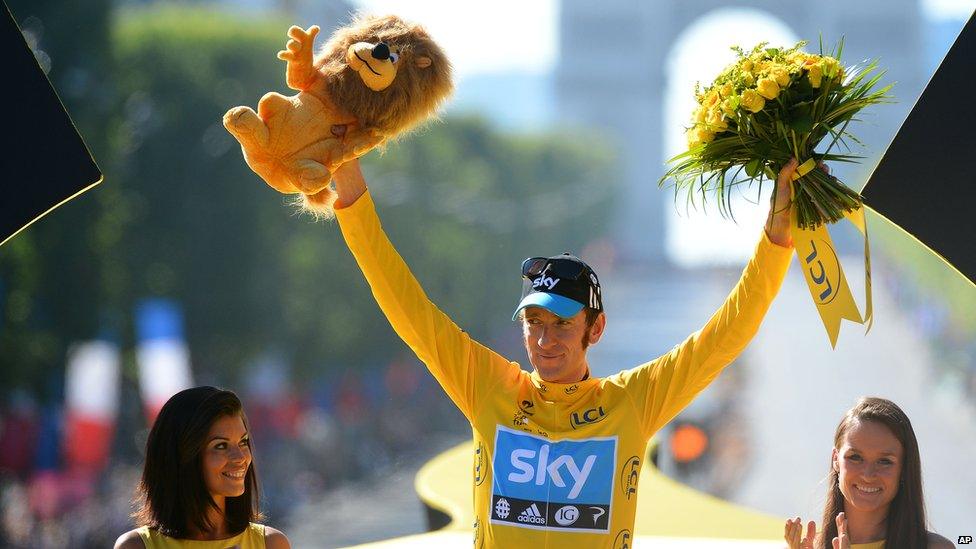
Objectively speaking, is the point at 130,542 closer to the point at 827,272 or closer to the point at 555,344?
the point at 555,344

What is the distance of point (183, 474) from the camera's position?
3076mm

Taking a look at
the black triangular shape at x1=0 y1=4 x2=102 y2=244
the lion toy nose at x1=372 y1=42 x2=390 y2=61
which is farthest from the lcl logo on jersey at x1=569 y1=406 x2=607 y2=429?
the black triangular shape at x1=0 y1=4 x2=102 y2=244

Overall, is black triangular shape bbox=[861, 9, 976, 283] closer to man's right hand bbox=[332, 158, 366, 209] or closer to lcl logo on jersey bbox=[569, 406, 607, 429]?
lcl logo on jersey bbox=[569, 406, 607, 429]

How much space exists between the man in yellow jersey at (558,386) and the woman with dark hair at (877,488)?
14.2 inches

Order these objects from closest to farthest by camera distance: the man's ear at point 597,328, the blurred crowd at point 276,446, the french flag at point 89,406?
the man's ear at point 597,328 → the blurred crowd at point 276,446 → the french flag at point 89,406

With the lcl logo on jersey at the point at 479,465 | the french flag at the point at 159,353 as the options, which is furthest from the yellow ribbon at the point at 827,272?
the french flag at the point at 159,353

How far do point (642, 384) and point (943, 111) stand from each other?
109 centimetres

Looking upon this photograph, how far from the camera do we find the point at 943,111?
137 inches

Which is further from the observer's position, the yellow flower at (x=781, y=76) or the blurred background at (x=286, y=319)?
the blurred background at (x=286, y=319)

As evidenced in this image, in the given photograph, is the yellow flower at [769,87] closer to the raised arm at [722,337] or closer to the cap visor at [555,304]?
the raised arm at [722,337]

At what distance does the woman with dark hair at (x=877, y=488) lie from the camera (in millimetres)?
3141

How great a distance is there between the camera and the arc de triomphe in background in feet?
202

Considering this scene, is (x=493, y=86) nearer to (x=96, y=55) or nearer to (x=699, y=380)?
(x=96, y=55)

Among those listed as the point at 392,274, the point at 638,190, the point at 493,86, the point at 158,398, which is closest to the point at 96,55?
the point at 158,398
